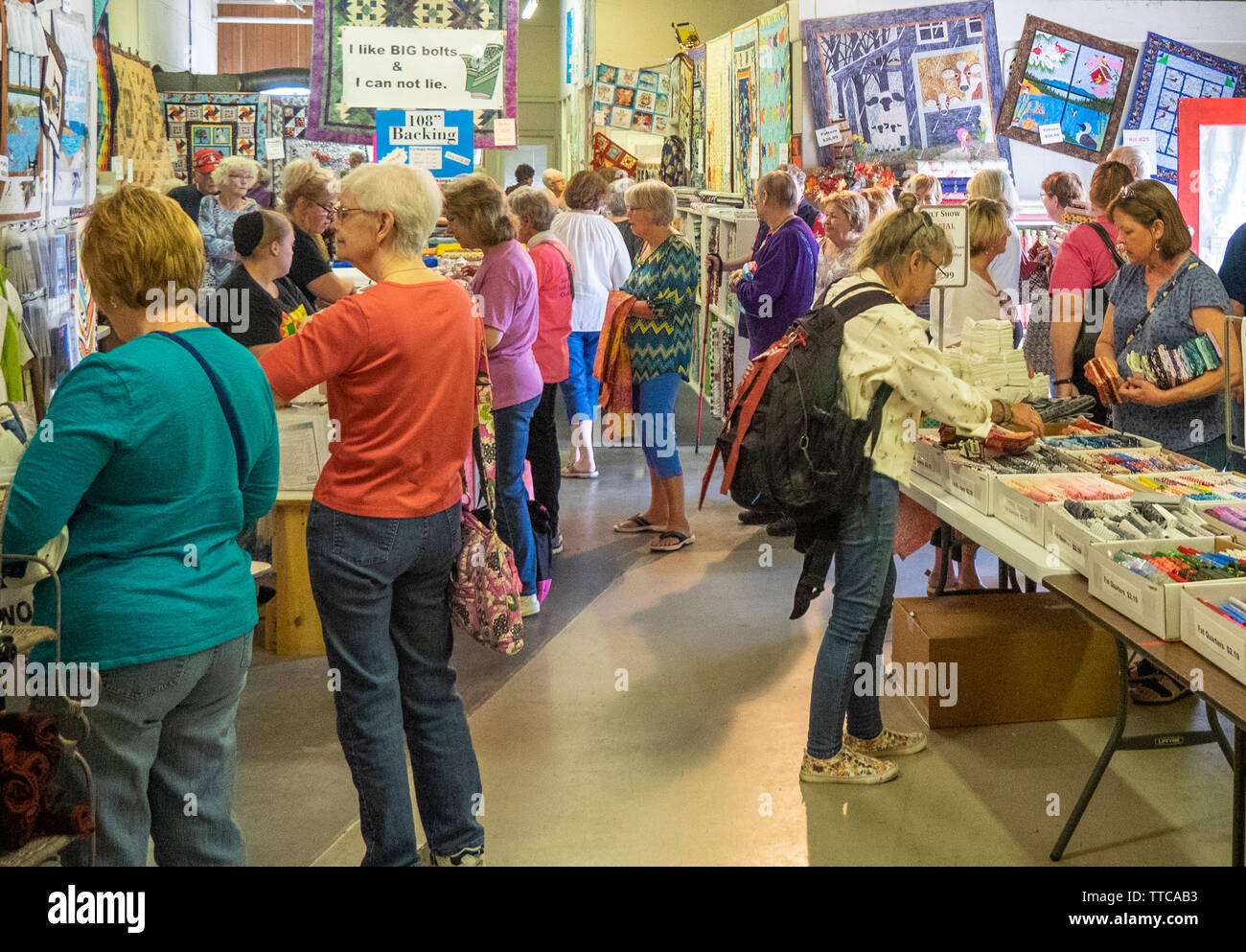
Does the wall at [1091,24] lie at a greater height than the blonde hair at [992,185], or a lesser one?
greater

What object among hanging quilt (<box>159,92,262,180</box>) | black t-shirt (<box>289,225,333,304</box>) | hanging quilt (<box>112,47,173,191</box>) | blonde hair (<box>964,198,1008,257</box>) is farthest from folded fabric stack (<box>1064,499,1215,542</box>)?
hanging quilt (<box>159,92,262,180</box>)

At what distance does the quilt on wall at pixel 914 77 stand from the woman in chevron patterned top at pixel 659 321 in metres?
2.58

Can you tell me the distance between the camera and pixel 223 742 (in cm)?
244

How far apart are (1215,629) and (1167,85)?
278 inches

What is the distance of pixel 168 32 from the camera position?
16.3 metres

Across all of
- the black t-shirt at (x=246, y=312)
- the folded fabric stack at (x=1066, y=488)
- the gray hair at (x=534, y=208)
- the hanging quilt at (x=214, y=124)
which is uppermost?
the hanging quilt at (x=214, y=124)

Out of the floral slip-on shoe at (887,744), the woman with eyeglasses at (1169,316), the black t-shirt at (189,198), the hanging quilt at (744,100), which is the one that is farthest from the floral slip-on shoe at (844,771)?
the hanging quilt at (744,100)

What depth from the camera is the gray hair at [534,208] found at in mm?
6023

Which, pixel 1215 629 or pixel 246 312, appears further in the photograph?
pixel 246 312

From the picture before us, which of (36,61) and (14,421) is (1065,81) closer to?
(36,61)

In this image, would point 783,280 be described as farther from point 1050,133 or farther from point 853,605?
point 853,605

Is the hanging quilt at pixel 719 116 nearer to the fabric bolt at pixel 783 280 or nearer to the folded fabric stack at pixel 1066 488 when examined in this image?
the fabric bolt at pixel 783 280

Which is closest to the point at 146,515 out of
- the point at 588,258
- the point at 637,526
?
the point at 637,526

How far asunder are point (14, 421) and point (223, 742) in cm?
90
